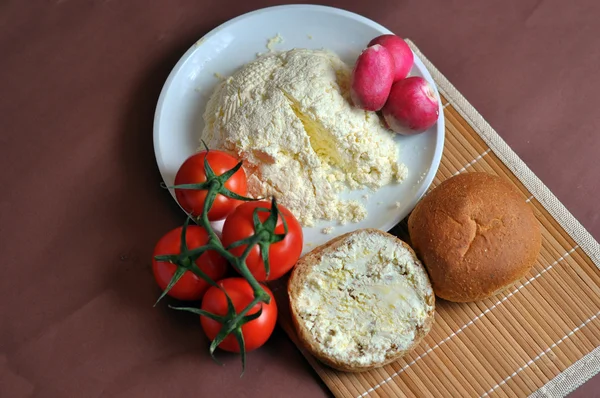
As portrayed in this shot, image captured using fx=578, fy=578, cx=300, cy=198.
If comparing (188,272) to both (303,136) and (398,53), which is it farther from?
(398,53)

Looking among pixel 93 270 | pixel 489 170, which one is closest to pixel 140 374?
pixel 93 270

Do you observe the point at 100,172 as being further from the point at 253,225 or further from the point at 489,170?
the point at 489,170

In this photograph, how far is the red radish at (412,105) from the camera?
4.87 ft

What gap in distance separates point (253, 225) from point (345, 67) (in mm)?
547

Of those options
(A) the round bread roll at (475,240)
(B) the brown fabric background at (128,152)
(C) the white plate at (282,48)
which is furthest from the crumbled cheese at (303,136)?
(B) the brown fabric background at (128,152)

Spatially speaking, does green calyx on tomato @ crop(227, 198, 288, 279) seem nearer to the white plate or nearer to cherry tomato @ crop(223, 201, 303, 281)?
cherry tomato @ crop(223, 201, 303, 281)

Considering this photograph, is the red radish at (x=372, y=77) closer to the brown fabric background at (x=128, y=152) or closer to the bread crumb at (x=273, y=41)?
the bread crumb at (x=273, y=41)

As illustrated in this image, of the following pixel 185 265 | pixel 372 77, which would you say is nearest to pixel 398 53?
pixel 372 77

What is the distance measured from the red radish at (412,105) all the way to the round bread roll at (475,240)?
20 centimetres

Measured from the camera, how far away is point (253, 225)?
1.34 m

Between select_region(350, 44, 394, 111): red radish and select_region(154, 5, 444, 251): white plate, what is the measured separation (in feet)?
0.58

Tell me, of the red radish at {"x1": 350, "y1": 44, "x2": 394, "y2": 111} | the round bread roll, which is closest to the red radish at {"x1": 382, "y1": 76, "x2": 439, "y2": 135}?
the red radish at {"x1": 350, "y1": 44, "x2": 394, "y2": 111}

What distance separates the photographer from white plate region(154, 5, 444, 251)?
5.08 ft

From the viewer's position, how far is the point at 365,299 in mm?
1409
